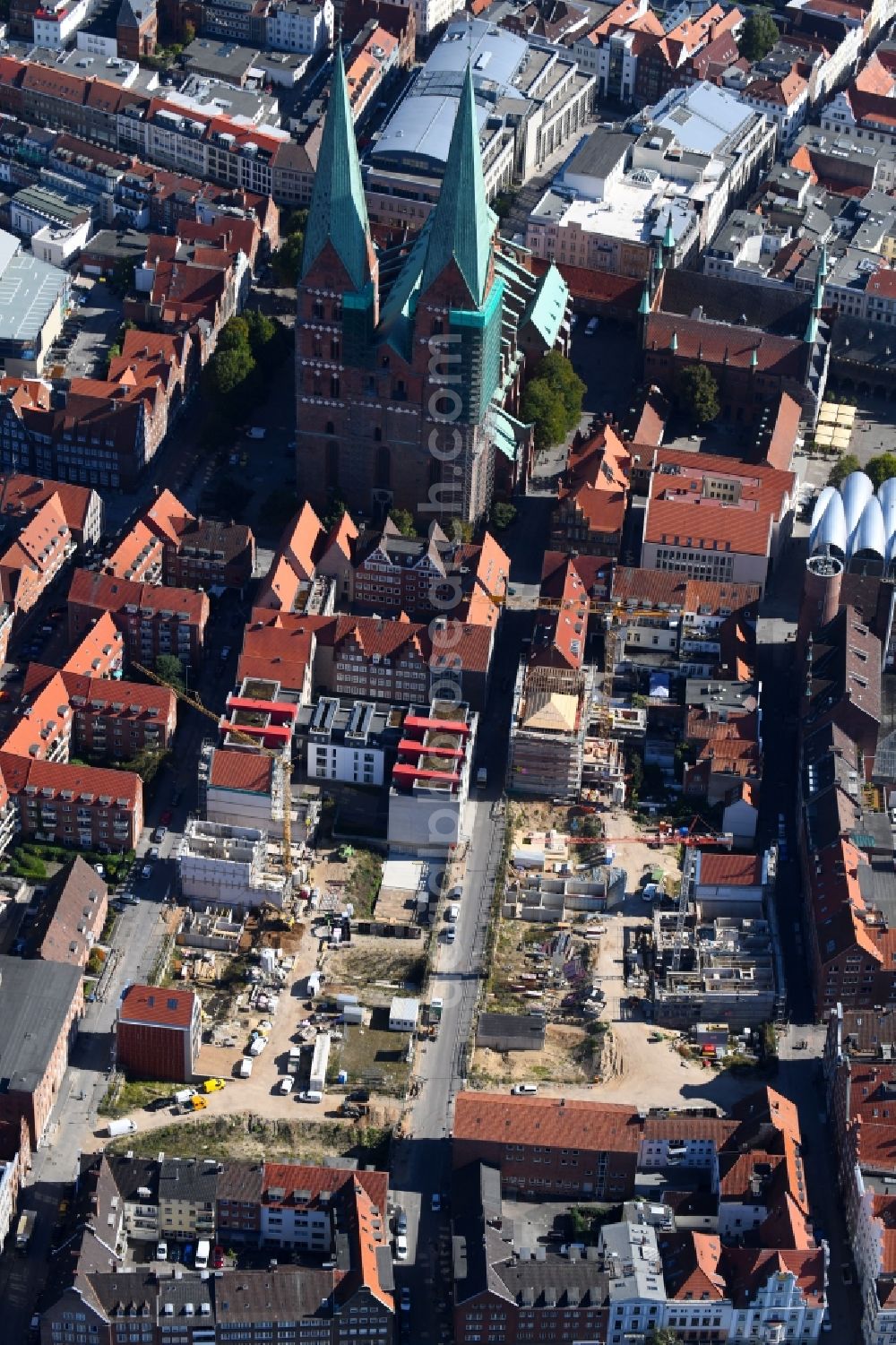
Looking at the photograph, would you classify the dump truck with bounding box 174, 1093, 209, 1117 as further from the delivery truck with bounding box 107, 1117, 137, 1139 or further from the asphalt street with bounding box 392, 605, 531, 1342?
the asphalt street with bounding box 392, 605, 531, 1342

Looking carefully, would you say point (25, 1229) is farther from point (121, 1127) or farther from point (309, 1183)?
point (309, 1183)

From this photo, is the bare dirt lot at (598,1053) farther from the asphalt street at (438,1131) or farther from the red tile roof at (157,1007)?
the red tile roof at (157,1007)

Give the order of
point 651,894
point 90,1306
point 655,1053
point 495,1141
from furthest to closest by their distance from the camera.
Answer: point 651,894
point 655,1053
point 495,1141
point 90,1306

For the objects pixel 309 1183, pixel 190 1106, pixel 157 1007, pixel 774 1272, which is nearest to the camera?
pixel 774 1272

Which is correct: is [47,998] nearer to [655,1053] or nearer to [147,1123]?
[147,1123]

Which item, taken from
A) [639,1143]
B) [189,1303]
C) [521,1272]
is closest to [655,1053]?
[639,1143]

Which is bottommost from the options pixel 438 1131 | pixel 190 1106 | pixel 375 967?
pixel 190 1106

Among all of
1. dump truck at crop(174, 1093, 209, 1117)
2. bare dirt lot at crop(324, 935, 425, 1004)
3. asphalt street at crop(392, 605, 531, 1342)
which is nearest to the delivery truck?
dump truck at crop(174, 1093, 209, 1117)

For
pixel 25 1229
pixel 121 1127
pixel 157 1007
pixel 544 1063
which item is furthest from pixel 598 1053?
pixel 25 1229
